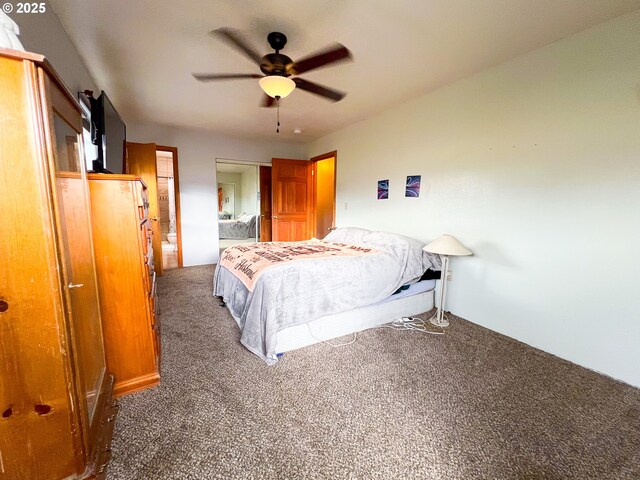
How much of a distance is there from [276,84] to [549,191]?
2.39m

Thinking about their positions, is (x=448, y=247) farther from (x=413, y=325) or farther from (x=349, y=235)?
(x=349, y=235)

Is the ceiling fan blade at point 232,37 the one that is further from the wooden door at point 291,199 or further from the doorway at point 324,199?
the doorway at point 324,199

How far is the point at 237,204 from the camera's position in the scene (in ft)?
30.6

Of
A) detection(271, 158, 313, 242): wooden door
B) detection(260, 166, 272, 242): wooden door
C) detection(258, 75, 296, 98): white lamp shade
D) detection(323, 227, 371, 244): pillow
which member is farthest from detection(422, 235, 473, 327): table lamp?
detection(260, 166, 272, 242): wooden door

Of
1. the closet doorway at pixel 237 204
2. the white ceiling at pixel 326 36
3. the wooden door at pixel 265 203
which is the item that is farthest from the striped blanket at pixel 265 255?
the closet doorway at pixel 237 204

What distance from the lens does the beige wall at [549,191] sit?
181 cm

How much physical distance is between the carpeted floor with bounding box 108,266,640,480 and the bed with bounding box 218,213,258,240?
5.61 meters

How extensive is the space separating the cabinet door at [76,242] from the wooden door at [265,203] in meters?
5.15

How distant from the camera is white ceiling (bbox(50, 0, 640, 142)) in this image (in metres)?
1.73

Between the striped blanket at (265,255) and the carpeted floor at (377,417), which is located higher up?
the striped blanket at (265,255)

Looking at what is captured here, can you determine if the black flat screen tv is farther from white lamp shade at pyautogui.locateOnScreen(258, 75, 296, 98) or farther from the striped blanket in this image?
the striped blanket

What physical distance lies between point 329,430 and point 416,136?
315cm

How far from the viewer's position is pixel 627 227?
1797mm

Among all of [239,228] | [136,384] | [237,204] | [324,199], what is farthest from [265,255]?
[237,204]
